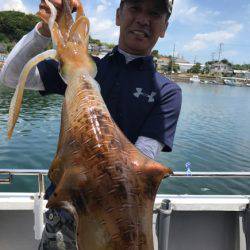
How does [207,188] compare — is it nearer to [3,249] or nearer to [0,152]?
[0,152]

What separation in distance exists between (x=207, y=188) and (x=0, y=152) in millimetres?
10008

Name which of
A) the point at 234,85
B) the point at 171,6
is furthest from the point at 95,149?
the point at 234,85

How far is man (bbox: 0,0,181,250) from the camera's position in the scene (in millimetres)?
2412

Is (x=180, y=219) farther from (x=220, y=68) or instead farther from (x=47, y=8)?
(x=220, y=68)

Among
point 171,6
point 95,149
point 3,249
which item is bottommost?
point 3,249

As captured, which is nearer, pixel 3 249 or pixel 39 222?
pixel 39 222

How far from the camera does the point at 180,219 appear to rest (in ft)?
15.2

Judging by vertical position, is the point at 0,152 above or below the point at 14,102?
below

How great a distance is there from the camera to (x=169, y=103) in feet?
8.73

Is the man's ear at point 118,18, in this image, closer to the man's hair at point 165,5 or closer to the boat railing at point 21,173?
the man's hair at point 165,5

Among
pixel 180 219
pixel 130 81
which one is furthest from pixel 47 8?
pixel 180 219

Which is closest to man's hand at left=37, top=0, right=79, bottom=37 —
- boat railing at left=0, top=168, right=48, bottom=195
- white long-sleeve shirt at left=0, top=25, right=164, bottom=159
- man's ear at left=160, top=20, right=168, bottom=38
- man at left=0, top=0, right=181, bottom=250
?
man at left=0, top=0, right=181, bottom=250

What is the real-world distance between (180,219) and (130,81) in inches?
103

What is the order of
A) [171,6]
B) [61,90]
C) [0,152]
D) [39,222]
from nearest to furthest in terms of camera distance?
[171,6]
[61,90]
[39,222]
[0,152]
